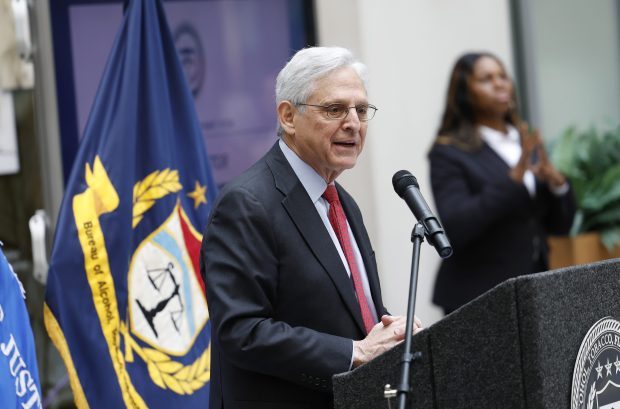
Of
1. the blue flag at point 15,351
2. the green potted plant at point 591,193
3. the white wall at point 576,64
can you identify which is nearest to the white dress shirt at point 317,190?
the blue flag at point 15,351

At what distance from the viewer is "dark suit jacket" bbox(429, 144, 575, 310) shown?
19.1ft

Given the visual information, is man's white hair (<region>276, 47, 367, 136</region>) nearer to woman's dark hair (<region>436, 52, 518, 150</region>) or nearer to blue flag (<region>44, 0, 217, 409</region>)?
blue flag (<region>44, 0, 217, 409</region>)

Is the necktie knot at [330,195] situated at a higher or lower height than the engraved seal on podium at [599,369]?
higher

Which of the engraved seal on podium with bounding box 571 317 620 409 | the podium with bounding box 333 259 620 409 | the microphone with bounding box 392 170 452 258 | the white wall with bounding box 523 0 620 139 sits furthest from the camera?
the white wall with bounding box 523 0 620 139

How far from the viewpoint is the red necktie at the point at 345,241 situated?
11.1 feet

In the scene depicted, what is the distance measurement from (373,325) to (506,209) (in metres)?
2.57

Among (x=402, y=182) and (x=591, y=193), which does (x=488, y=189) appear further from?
(x=402, y=182)

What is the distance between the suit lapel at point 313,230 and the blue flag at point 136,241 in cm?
133

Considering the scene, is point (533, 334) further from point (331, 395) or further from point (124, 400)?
point (124, 400)

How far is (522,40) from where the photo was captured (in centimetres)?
843

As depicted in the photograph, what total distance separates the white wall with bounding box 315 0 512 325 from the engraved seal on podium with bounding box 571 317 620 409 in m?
4.11

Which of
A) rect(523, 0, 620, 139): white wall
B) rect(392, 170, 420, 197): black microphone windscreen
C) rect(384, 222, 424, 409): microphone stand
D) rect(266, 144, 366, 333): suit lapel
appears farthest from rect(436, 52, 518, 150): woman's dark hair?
rect(384, 222, 424, 409): microphone stand

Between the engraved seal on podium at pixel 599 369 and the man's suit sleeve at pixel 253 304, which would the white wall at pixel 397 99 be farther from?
the engraved seal on podium at pixel 599 369

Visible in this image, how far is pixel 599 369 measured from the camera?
2.93 m
